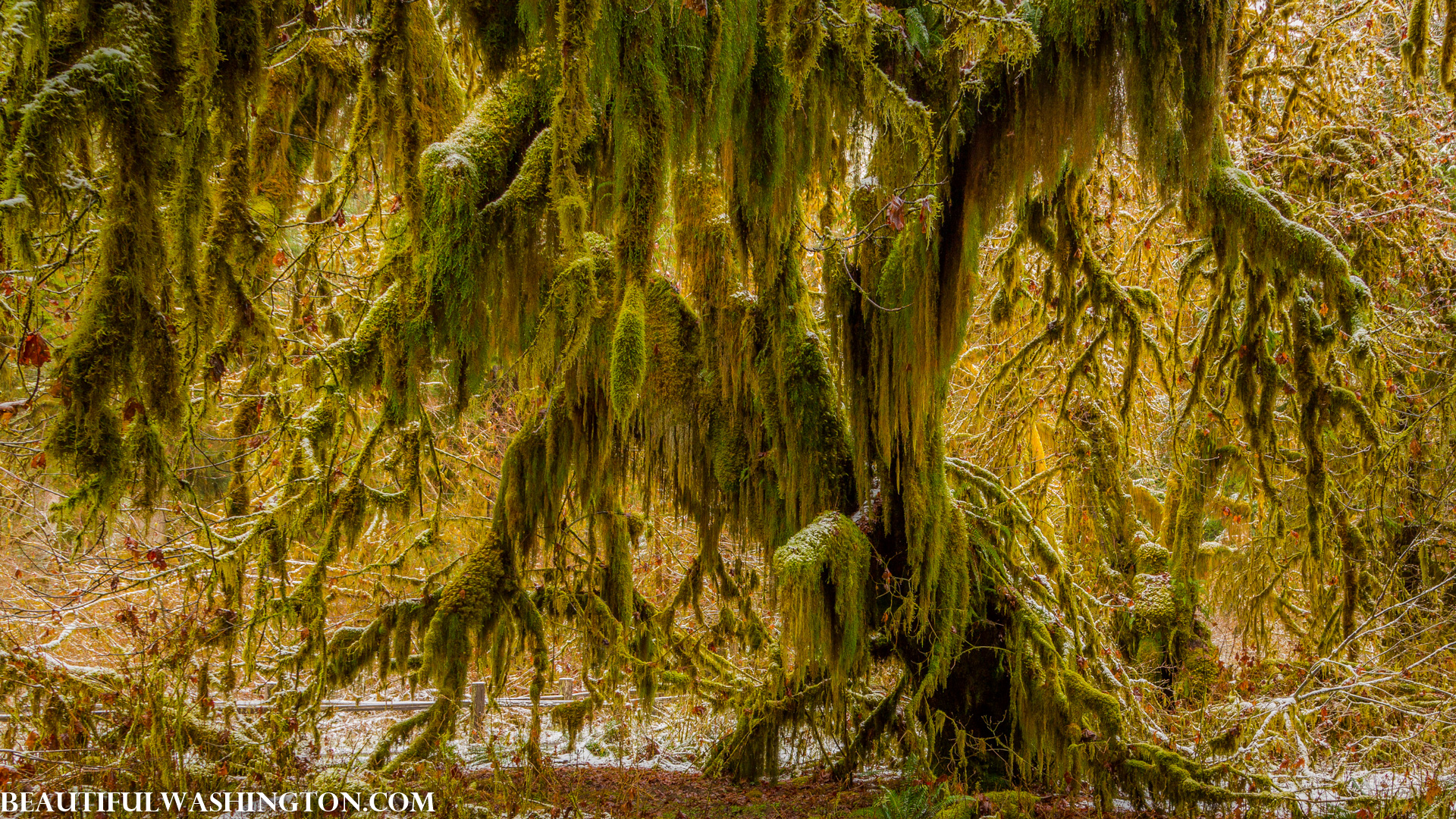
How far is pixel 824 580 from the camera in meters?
4.57

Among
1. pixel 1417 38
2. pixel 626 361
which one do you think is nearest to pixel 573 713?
pixel 626 361

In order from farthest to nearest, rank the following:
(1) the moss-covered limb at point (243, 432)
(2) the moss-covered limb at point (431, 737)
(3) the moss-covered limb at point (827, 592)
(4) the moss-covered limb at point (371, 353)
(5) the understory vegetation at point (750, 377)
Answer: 1. (2) the moss-covered limb at point (431, 737)
2. (1) the moss-covered limb at point (243, 432)
3. (3) the moss-covered limb at point (827, 592)
4. (4) the moss-covered limb at point (371, 353)
5. (5) the understory vegetation at point (750, 377)

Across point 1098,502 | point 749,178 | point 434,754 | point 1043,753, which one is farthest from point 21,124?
point 1098,502

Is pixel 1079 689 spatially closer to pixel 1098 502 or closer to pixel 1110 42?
pixel 1098 502

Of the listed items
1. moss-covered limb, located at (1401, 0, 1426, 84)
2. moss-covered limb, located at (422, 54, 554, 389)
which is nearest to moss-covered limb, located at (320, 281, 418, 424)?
moss-covered limb, located at (422, 54, 554, 389)

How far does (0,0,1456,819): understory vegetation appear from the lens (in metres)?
2.71

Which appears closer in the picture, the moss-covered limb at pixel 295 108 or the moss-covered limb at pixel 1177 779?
the moss-covered limb at pixel 295 108

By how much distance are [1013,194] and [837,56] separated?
1.15m

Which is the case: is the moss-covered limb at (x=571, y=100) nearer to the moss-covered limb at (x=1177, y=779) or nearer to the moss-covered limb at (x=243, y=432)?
the moss-covered limb at (x=243, y=432)

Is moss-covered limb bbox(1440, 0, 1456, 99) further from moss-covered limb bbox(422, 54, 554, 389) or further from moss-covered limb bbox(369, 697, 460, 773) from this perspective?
moss-covered limb bbox(369, 697, 460, 773)

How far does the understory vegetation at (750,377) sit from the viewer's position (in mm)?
2715

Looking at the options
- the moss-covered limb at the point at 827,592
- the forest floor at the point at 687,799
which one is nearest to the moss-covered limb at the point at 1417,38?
the moss-covered limb at the point at 827,592

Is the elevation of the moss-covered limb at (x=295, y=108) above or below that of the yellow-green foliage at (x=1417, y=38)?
below

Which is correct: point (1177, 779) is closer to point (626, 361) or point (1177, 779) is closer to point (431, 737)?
point (626, 361)
